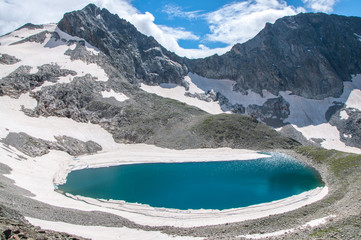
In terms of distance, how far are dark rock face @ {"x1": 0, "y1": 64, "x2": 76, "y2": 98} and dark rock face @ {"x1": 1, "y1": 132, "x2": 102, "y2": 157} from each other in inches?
1043

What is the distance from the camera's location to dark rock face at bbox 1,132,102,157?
58.1 m

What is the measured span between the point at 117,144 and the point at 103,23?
239 feet

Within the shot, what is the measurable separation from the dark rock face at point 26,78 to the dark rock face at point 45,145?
26482 millimetres

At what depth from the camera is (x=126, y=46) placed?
12912cm

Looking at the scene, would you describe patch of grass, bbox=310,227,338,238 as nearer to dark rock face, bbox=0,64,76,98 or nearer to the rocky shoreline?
the rocky shoreline

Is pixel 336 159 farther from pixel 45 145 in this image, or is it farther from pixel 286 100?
pixel 286 100

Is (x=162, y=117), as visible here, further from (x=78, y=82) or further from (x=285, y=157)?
(x=285, y=157)

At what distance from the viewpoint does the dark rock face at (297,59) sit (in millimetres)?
136613

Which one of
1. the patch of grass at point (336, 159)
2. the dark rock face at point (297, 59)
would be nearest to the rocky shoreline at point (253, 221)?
the patch of grass at point (336, 159)

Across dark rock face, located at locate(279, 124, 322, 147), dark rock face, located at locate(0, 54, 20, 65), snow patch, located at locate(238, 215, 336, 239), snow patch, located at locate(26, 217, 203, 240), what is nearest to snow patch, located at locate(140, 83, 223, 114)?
dark rock face, located at locate(279, 124, 322, 147)

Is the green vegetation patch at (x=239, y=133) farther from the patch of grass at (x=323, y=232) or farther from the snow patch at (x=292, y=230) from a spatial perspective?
the patch of grass at (x=323, y=232)

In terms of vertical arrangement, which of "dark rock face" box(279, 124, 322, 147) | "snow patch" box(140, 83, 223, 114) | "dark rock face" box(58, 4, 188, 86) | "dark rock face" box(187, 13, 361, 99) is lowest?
"dark rock face" box(279, 124, 322, 147)

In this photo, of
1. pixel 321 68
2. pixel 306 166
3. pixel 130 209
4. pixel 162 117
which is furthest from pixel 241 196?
pixel 321 68

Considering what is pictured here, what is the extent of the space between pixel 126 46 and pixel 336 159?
101 m
